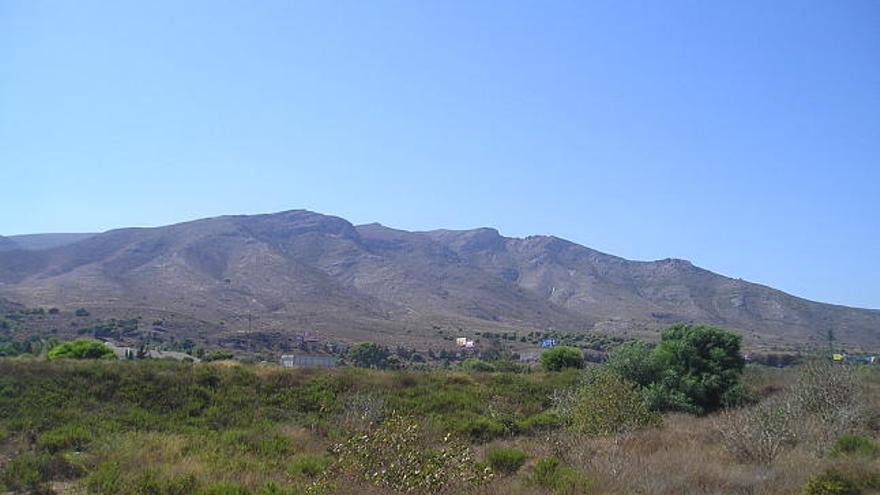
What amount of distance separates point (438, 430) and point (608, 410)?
5.01m

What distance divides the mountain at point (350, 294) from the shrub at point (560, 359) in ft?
160

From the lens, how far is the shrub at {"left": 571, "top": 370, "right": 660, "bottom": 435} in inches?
616

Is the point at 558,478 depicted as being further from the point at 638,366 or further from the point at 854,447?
the point at 638,366

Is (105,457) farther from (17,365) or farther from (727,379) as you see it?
(727,379)

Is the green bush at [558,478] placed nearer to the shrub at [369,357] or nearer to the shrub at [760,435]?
the shrub at [760,435]

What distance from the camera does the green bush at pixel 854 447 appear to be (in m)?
13.4

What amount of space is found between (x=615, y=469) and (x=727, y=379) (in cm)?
1884

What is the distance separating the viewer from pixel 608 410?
15.8 metres

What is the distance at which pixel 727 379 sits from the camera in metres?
27.8

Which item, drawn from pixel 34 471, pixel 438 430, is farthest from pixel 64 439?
pixel 438 430

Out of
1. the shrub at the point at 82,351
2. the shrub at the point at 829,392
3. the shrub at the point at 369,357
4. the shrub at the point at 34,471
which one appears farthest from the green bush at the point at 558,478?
the shrub at the point at 369,357

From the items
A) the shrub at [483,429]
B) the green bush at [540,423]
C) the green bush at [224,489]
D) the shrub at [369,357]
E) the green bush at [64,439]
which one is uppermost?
the green bush at [224,489]

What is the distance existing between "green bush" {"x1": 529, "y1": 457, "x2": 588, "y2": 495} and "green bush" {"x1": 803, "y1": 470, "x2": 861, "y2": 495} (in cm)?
330

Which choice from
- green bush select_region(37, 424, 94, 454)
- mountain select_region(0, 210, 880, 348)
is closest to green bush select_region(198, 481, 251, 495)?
green bush select_region(37, 424, 94, 454)
